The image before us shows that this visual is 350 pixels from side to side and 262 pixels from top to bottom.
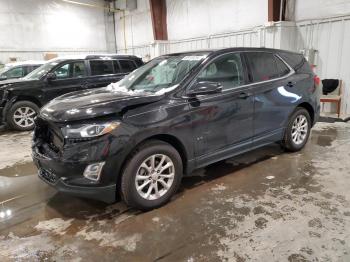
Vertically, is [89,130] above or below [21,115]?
above

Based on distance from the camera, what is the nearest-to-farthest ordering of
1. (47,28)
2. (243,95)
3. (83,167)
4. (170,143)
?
(83,167) < (170,143) < (243,95) < (47,28)

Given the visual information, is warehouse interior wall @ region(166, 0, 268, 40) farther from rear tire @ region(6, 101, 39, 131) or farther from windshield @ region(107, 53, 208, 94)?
rear tire @ region(6, 101, 39, 131)

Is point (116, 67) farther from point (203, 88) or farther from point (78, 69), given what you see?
point (203, 88)

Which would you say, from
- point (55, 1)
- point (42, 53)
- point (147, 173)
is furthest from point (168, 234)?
point (55, 1)

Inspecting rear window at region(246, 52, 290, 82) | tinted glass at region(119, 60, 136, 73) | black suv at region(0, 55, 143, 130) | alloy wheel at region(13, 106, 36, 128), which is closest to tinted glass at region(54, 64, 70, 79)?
black suv at region(0, 55, 143, 130)

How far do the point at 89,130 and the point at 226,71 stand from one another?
69.4 inches

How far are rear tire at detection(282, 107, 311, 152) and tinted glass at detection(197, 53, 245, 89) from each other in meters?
1.19

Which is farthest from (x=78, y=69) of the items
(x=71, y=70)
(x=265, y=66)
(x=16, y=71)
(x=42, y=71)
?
(x=265, y=66)

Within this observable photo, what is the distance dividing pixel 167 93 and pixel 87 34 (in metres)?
13.9

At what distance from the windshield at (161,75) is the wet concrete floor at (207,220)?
1.21m

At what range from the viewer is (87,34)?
15.4 m

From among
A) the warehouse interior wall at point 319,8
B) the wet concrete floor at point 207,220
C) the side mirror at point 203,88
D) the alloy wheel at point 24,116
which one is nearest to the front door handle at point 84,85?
the alloy wheel at point 24,116

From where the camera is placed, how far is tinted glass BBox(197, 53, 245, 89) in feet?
11.0

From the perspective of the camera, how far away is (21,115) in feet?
21.6
